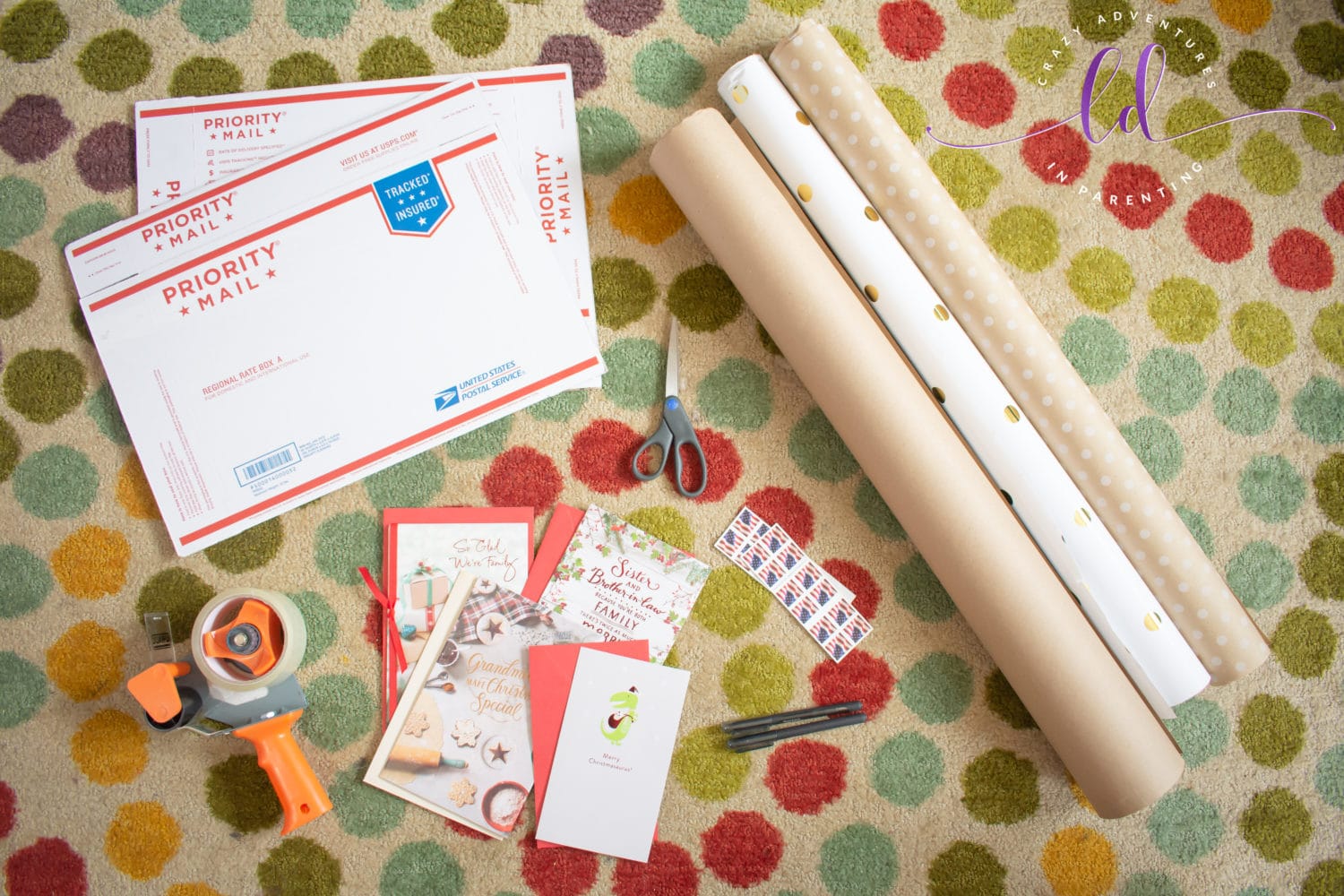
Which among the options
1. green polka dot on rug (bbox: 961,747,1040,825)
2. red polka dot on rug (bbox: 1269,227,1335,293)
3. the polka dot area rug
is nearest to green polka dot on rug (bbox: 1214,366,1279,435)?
the polka dot area rug

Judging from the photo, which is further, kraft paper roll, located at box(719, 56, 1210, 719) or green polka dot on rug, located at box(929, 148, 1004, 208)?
green polka dot on rug, located at box(929, 148, 1004, 208)

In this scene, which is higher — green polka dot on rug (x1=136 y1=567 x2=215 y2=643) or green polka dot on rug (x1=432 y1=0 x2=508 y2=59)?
green polka dot on rug (x1=432 y1=0 x2=508 y2=59)

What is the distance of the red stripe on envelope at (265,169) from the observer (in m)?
0.92

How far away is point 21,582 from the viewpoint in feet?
2.97

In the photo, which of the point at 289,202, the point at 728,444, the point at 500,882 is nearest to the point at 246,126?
the point at 289,202

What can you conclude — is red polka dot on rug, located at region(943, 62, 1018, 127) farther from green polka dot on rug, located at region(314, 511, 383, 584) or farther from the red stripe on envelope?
green polka dot on rug, located at region(314, 511, 383, 584)

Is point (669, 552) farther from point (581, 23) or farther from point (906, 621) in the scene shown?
point (581, 23)

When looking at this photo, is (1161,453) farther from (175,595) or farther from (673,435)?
(175,595)

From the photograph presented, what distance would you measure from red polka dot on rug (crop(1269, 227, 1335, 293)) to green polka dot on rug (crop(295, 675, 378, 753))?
111cm

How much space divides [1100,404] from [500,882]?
824mm

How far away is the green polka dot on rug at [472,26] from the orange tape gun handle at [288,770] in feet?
2.44

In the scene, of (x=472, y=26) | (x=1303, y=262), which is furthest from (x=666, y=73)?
(x=1303, y=262)

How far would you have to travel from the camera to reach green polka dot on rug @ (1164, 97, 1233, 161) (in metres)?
0.95

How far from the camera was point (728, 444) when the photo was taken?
92 cm
